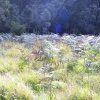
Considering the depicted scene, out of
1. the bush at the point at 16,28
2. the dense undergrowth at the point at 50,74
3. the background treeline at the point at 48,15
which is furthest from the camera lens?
the background treeline at the point at 48,15

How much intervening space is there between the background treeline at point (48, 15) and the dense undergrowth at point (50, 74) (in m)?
11.1

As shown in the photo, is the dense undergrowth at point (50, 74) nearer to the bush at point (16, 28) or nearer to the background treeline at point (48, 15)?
the bush at point (16, 28)

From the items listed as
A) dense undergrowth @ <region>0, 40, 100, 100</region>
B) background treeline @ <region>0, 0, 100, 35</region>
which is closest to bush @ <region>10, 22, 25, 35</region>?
background treeline @ <region>0, 0, 100, 35</region>

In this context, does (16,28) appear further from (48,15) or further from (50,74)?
(50,74)

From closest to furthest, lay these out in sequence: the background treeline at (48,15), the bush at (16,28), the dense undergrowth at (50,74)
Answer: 1. the dense undergrowth at (50,74)
2. the bush at (16,28)
3. the background treeline at (48,15)

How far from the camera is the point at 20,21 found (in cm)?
2417

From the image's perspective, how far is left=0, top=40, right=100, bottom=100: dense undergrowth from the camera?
629 centimetres

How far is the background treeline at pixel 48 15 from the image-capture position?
2309 cm

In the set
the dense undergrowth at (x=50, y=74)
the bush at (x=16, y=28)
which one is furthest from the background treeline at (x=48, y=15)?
the dense undergrowth at (x=50, y=74)

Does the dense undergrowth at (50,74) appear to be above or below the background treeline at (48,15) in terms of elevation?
above

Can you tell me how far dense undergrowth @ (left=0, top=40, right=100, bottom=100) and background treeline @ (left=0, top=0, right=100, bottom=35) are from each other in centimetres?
1112

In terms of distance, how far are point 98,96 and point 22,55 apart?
4.85 meters

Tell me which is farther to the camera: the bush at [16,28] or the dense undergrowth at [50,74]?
the bush at [16,28]

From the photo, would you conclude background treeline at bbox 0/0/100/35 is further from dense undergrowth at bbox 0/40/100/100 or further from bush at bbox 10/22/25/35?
dense undergrowth at bbox 0/40/100/100
